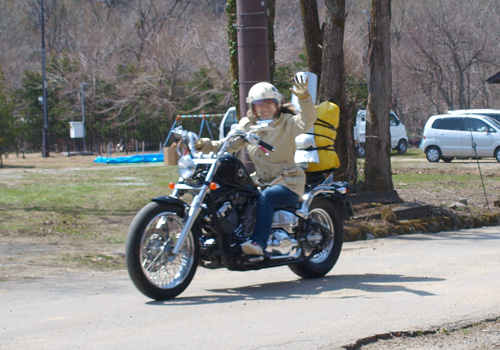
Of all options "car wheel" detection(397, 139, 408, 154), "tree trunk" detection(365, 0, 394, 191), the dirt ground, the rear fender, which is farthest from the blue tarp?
the rear fender

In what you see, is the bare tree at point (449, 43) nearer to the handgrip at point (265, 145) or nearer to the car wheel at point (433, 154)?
the car wheel at point (433, 154)

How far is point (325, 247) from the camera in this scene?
7.50 m

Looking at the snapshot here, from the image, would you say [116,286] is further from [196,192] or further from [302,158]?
[302,158]

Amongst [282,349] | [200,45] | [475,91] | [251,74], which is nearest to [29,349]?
[282,349]

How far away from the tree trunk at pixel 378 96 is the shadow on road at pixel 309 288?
550cm

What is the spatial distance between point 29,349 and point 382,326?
244 cm

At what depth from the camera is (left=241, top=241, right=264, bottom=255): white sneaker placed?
6465mm

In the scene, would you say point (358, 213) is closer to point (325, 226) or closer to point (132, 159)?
point (325, 226)

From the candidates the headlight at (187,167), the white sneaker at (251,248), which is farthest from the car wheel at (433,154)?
the headlight at (187,167)

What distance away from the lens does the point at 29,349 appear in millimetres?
4723

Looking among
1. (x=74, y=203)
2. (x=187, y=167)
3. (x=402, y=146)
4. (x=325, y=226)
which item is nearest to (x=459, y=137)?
(x=402, y=146)

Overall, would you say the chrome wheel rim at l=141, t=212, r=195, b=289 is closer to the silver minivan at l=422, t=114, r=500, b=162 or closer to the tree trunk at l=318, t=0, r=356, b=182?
the tree trunk at l=318, t=0, r=356, b=182

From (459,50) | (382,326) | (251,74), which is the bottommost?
(382,326)

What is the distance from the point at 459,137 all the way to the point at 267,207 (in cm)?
2372
